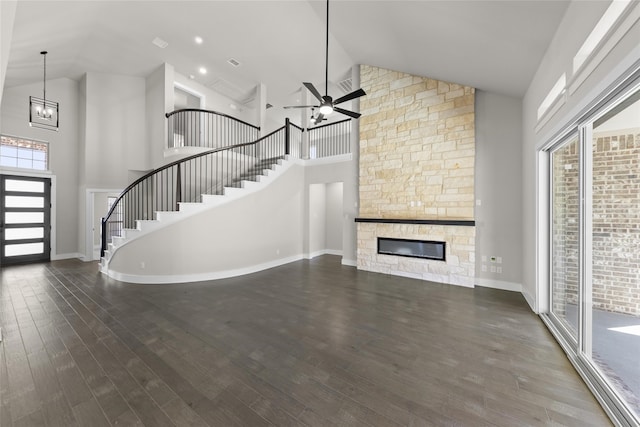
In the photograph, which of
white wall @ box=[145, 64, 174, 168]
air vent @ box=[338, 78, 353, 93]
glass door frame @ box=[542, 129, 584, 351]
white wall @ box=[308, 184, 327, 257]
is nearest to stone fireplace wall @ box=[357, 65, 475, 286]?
air vent @ box=[338, 78, 353, 93]

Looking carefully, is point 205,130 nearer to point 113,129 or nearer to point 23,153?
point 113,129

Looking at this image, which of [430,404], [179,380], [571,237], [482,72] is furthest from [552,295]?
[179,380]

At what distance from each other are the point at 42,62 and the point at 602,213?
1049 centimetres

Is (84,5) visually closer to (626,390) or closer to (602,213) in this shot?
(602,213)

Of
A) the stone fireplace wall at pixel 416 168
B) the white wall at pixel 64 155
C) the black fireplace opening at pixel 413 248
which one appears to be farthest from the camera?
the white wall at pixel 64 155

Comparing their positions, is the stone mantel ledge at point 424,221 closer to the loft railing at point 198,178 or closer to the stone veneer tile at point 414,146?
the stone veneer tile at point 414,146

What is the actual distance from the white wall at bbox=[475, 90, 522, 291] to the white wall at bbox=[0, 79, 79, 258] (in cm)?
1086

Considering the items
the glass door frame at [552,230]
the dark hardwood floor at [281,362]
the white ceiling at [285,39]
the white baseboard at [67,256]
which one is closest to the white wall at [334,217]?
the white ceiling at [285,39]

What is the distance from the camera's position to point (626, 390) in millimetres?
1848

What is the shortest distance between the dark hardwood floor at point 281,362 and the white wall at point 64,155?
403cm

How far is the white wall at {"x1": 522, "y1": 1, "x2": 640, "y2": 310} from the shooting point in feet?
5.32

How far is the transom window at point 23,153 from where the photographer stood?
250 inches

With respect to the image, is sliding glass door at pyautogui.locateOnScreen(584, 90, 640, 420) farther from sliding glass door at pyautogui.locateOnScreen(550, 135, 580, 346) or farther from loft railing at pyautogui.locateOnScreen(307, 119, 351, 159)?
loft railing at pyautogui.locateOnScreen(307, 119, 351, 159)

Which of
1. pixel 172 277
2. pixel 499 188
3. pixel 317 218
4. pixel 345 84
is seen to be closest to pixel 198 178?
pixel 172 277
